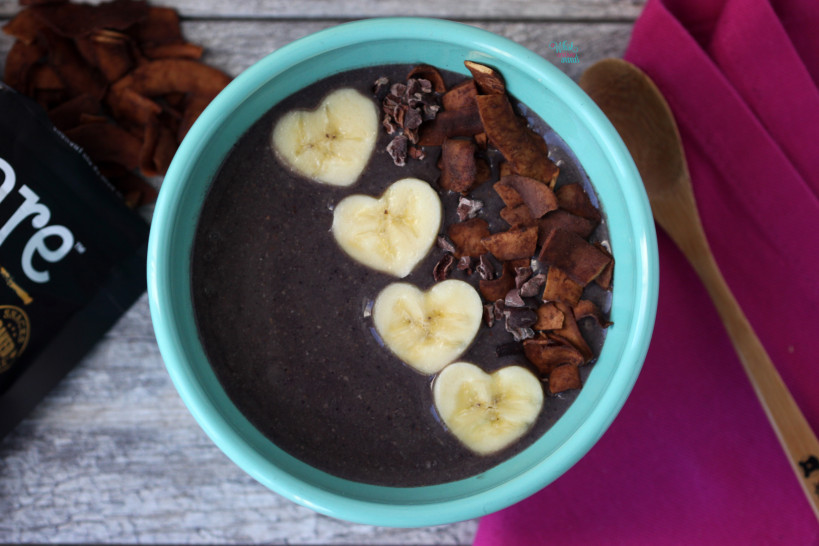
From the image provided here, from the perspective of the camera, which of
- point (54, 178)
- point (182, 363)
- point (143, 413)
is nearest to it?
point (182, 363)

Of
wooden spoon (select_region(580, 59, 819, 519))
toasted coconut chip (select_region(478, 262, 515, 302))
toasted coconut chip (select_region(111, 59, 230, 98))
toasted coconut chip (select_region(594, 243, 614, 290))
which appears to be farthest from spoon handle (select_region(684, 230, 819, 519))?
toasted coconut chip (select_region(111, 59, 230, 98))

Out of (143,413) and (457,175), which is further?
(143,413)

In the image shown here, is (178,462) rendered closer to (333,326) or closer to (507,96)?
(333,326)

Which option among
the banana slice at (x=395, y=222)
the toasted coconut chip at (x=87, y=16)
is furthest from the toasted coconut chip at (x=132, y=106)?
the banana slice at (x=395, y=222)

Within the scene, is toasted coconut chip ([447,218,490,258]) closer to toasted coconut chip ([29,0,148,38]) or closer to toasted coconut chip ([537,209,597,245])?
toasted coconut chip ([537,209,597,245])

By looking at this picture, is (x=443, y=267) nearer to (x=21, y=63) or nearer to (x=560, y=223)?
(x=560, y=223)

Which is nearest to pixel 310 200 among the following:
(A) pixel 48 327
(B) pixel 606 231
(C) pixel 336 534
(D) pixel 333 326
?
(D) pixel 333 326

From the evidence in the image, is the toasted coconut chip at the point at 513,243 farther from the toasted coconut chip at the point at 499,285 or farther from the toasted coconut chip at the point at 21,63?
the toasted coconut chip at the point at 21,63
